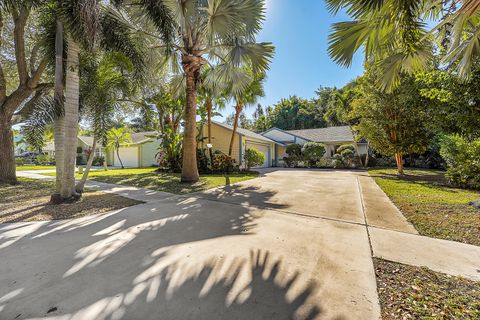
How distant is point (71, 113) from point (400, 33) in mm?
7701

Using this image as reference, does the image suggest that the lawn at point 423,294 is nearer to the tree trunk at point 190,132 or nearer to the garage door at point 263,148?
the tree trunk at point 190,132

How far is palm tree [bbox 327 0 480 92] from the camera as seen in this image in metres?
3.74

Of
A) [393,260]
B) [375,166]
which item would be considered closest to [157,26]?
[393,260]

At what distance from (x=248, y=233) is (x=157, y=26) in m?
7.00

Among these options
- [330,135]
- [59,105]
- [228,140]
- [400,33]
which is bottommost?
[59,105]

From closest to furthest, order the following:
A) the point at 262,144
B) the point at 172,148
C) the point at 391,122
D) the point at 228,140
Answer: the point at 391,122 → the point at 172,148 → the point at 228,140 → the point at 262,144

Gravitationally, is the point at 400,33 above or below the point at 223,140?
above

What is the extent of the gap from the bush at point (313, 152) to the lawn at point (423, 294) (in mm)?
18493

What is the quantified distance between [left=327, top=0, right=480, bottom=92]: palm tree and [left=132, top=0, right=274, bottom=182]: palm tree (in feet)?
11.5

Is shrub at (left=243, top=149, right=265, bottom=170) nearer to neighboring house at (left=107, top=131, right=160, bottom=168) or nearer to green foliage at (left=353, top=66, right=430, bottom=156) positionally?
green foliage at (left=353, top=66, right=430, bottom=156)

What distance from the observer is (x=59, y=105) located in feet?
19.1

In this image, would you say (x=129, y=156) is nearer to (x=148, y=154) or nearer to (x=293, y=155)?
(x=148, y=154)

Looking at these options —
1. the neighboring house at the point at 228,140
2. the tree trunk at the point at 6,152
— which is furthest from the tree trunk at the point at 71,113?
the neighboring house at the point at 228,140

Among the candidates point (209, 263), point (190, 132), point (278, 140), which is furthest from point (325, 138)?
point (209, 263)
